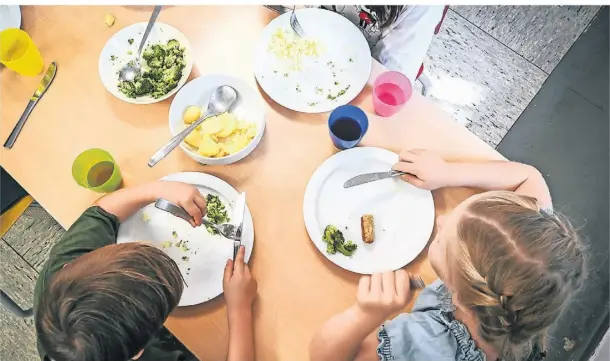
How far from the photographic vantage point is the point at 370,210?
1.10 m

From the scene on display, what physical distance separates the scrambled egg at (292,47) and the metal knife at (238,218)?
36 centimetres

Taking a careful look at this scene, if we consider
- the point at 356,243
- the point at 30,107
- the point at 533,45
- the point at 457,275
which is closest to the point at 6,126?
the point at 30,107

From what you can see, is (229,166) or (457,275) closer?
(457,275)

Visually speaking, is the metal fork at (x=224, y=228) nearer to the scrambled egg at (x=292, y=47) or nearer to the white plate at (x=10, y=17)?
the scrambled egg at (x=292, y=47)

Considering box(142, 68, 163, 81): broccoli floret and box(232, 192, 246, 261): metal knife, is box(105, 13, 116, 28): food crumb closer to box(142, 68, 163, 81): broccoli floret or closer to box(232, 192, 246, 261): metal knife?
box(142, 68, 163, 81): broccoli floret

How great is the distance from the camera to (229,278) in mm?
1018

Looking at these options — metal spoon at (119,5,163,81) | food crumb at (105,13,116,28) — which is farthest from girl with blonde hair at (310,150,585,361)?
food crumb at (105,13,116,28)

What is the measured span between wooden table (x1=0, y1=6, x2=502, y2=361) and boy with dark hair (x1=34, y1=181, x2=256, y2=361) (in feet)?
0.19

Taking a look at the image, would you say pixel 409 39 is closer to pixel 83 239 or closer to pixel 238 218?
pixel 238 218

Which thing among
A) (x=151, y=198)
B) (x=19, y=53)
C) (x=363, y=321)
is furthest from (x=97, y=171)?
(x=363, y=321)

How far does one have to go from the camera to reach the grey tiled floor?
71.3 inches

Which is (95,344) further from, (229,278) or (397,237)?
(397,237)

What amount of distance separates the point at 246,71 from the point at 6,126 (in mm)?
569

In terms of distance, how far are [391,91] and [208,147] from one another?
431mm
